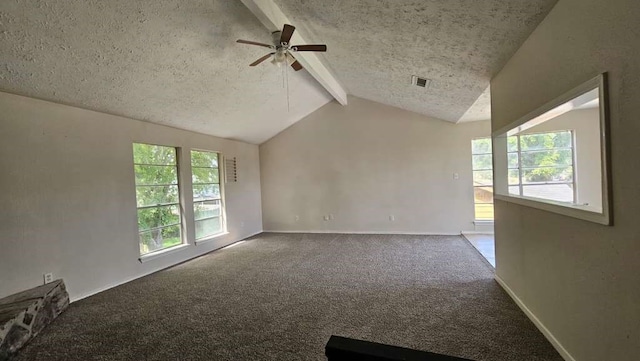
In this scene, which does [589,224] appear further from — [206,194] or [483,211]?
[206,194]

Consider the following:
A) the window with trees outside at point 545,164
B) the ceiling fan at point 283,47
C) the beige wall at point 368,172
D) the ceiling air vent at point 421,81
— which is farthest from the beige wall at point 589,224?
the beige wall at point 368,172

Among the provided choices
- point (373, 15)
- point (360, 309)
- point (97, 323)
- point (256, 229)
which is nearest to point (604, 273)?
point (360, 309)

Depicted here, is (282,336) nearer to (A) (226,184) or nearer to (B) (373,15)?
(B) (373,15)

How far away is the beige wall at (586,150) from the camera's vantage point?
5078 mm

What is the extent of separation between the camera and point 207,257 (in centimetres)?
525

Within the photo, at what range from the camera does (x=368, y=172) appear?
6812 millimetres

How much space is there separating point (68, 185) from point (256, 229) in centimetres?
431

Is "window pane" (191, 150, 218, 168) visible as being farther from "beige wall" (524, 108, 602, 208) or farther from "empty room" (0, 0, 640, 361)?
"beige wall" (524, 108, 602, 208)

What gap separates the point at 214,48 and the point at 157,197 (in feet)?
8.66

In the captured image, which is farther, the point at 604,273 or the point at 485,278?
the point at 485,278

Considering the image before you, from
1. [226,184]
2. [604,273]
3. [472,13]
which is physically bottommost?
[604,273]

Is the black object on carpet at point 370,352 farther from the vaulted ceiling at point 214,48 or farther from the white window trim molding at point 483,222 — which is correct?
the white window trim molding at point 483,222

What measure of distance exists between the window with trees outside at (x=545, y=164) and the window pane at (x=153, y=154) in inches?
238

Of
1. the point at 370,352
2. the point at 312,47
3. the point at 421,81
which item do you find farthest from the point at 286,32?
the point at 370,352
